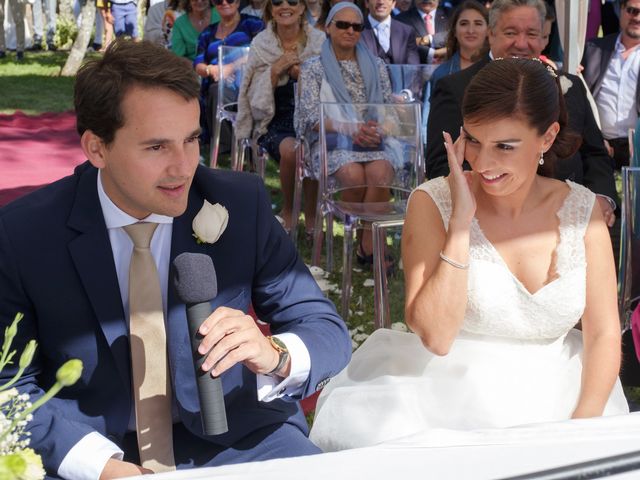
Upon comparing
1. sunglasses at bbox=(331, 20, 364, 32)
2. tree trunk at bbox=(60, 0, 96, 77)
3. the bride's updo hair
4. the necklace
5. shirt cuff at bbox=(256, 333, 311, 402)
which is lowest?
tree trunk at bbox=(60, 0, 96, 77)

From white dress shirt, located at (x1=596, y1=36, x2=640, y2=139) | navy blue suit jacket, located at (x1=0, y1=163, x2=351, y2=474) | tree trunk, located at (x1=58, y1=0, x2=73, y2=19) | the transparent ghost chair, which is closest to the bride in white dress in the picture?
navy blue suit jacket, located at (x1=0, y1=163, x2=351, y2=474)

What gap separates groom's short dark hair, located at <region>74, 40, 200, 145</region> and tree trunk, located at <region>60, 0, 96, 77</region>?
12231mm

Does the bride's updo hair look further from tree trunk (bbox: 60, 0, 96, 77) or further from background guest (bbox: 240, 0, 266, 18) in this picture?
tree trunk (bbox: 60, 0, 96, 77)

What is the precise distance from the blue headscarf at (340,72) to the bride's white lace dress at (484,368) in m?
3.36

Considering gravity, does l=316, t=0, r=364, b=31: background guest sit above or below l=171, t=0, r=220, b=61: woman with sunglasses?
above

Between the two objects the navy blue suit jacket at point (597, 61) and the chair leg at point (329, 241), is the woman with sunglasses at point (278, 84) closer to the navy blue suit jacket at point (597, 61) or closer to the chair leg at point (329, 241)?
the chair leg at point (329, 241)

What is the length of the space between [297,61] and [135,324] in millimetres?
5026

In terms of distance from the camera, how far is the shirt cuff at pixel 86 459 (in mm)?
1935

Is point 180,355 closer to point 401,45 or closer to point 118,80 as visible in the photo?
point 118,80

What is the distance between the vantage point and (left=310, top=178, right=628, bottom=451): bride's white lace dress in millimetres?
2605

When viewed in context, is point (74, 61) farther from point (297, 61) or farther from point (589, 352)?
point (589, 352)

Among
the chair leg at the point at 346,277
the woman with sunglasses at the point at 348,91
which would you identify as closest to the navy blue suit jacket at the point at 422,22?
the woman with sunglasses at the point at 348,91

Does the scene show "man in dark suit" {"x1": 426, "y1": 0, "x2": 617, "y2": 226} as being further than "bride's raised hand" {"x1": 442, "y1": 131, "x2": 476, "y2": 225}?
Yes

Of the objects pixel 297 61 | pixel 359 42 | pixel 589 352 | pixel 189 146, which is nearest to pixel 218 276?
pixel 189 146
